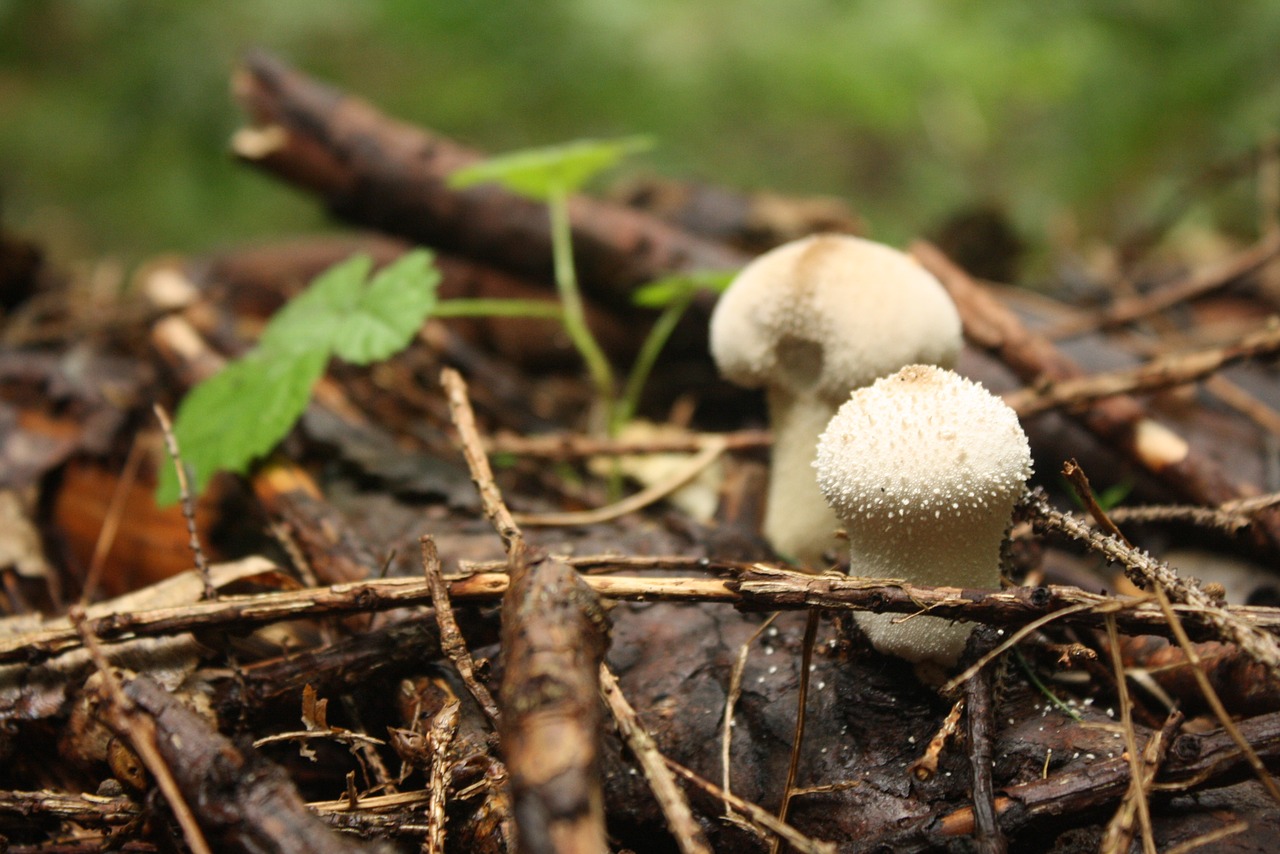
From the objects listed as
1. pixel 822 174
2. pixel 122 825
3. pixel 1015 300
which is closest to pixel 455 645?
pixel 122 825

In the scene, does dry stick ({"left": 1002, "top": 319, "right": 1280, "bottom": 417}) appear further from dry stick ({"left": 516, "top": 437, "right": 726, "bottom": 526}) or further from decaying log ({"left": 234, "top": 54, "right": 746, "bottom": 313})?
decaying log ({"left": 234, "top": 54, "right": 746, "bottom": 313})

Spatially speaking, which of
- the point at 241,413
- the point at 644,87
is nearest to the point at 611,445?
the point at 241,413

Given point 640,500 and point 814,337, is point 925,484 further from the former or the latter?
point 640,500

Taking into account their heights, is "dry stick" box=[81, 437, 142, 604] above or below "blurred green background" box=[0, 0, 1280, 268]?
below

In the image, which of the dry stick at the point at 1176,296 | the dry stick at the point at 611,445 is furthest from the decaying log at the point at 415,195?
the dry stick at the point at 1176,296

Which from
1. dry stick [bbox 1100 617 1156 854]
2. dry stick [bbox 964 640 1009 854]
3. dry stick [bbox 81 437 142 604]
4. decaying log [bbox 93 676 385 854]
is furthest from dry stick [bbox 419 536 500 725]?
dry stick [bbox 81 437 142 604]

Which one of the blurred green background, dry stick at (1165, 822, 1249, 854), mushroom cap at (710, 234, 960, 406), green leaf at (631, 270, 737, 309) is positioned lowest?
dry stick at (1165, 822, 1249, 854)
